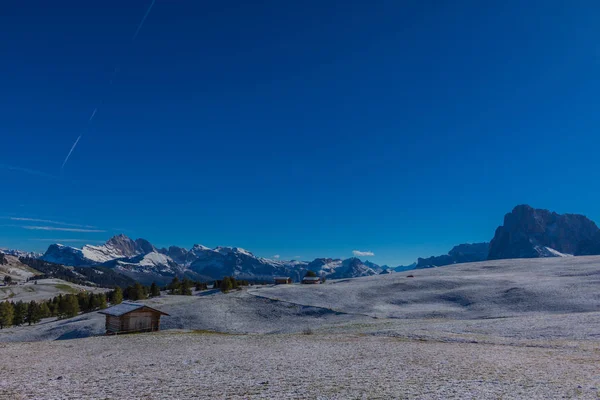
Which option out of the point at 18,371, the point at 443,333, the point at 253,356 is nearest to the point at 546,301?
the point at 443,333

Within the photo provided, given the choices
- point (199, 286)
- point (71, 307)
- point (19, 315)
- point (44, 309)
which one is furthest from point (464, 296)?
point (19, 315)

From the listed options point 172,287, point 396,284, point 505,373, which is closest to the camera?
Answer: point 505,373

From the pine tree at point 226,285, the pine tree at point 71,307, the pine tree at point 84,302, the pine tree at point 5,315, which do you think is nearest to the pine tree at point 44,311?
the pine tree at point 84,302

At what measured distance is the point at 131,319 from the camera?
57.9m

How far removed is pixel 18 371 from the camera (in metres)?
24.3

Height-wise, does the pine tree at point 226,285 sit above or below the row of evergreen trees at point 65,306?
above

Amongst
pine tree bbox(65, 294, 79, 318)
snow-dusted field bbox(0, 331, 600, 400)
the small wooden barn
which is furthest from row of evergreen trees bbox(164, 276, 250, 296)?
snow-dusted field bbox(0, 331, 600, 400)

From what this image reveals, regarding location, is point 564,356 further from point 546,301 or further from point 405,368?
point 546,301

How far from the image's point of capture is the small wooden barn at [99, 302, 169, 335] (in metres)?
57.2

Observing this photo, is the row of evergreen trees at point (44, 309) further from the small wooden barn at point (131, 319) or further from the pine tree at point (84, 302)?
the small wooden barn at point (131, 319)

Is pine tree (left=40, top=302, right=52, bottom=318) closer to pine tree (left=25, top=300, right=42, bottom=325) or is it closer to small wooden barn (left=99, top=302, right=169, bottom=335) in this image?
pine tree (left=25, top=300, right=42, bottom=325)

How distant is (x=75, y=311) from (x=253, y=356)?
99.0 meters

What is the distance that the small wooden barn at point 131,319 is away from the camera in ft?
188

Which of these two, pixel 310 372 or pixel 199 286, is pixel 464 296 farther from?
pixel 199 286
